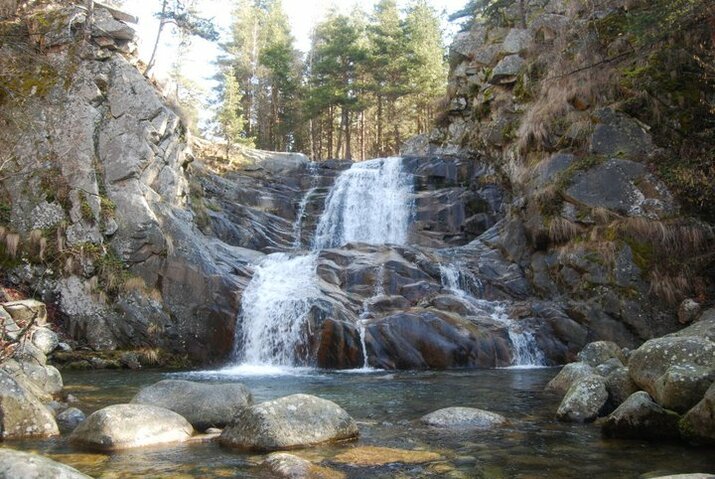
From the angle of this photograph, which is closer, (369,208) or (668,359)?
(668,359)

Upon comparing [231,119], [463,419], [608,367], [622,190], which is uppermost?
[231,119]

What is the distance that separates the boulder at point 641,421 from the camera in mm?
6414

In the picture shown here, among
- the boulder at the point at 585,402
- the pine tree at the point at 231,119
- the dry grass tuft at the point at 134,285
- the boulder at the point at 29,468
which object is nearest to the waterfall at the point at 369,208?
the pine tree at the point at 231,119

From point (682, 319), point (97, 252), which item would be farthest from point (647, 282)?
point (97, 252)

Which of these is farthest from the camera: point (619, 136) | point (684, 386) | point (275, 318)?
point (619, 136)

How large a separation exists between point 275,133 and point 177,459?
1506 inches

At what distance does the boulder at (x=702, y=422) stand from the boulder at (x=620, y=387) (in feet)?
4.12

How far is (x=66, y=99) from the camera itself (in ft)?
57.4

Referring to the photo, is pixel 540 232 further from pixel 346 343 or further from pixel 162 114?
pixel 162 114

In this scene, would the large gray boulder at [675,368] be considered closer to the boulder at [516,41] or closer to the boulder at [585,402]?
the boulder at [585,402]

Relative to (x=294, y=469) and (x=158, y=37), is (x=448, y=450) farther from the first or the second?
(x=158, y=37)

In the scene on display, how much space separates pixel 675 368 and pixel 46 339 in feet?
41.6

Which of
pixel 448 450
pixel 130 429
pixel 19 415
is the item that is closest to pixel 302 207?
pixel 19 415

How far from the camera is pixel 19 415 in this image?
676 cm
